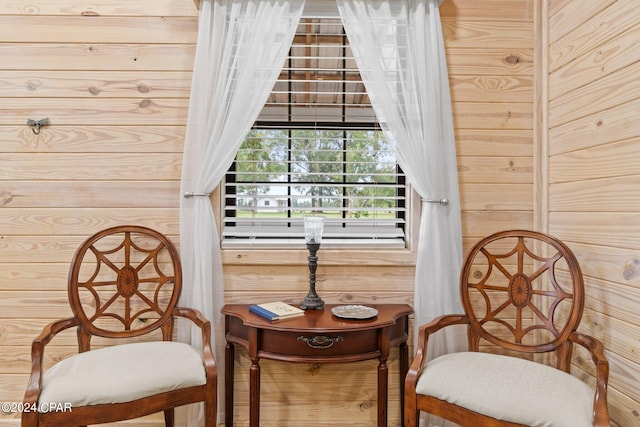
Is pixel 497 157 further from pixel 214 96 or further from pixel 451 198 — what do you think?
pixel 214 96

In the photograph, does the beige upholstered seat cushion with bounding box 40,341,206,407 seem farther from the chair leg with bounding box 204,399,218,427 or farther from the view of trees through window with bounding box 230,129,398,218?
the view of trees through window with bounding box 230,129,398,218

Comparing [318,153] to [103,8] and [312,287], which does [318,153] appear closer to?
[312,287]

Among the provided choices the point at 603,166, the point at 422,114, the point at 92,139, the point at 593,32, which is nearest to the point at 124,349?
the point at 92,139

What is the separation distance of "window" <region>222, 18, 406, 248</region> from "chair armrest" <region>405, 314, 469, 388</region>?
47 cm

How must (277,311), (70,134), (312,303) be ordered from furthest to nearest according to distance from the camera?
(70,134)
(312,303)
(277,311)

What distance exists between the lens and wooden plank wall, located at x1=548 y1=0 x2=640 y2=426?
151cm

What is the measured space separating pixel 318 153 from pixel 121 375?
1284 millimetres

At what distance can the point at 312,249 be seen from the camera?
185cm

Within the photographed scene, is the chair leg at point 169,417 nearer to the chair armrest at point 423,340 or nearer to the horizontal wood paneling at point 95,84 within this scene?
the chair armrest at point 423,340

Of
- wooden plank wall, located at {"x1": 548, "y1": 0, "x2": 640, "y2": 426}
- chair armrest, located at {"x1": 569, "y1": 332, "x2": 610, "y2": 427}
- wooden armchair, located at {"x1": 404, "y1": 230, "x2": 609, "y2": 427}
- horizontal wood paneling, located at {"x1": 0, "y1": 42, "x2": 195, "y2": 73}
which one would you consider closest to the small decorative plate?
wooden armchair, located at {"x1": 404, "y1": 230, "x2": 609, "y2": 427}

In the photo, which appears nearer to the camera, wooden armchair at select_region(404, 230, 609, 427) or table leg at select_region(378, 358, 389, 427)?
wooden armchair at select_region(404, 230, 609, 427)

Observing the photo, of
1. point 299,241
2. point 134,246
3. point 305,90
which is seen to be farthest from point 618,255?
point 134,246

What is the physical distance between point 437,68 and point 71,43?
174cm

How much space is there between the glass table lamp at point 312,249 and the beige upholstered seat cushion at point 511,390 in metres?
0.55
